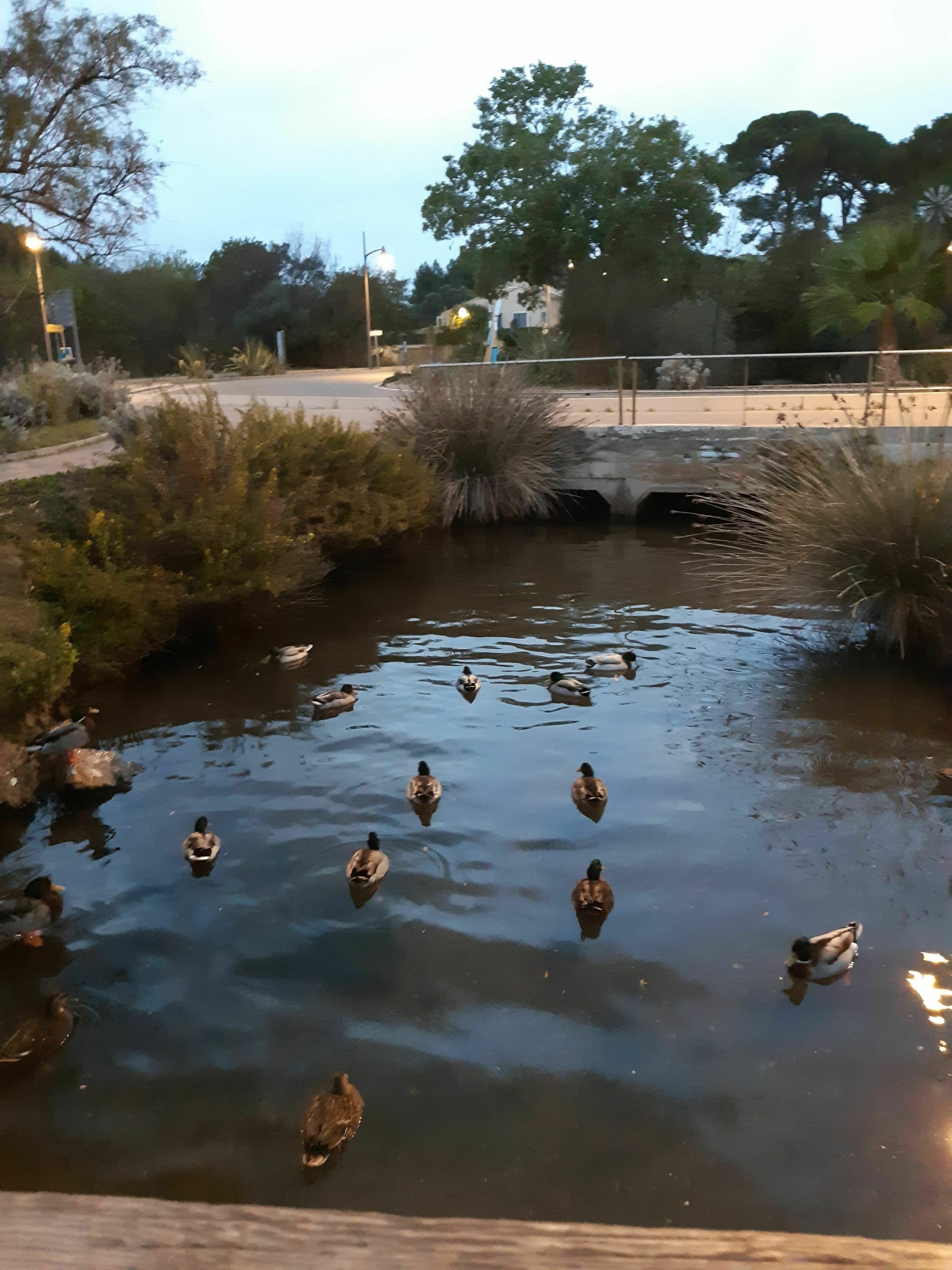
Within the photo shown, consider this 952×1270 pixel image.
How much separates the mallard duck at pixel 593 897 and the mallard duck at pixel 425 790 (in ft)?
4.69

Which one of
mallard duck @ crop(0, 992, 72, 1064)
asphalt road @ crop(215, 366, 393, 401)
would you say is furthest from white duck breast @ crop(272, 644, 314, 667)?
asphalt road @ crop(215, 366, 393, 401)

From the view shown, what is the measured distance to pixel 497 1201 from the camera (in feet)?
11.2

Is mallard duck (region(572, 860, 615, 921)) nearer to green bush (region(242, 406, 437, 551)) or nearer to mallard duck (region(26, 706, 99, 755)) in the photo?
mallard duck (region(26, 706, 99, 755))

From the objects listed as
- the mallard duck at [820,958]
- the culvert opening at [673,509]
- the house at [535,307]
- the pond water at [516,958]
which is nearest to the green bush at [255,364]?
the house at [535,307]

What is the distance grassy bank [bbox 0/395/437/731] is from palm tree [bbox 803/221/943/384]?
16.1 metres

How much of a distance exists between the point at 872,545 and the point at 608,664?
2359 millimetres

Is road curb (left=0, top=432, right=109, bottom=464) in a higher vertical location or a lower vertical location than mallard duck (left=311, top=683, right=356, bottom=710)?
higher

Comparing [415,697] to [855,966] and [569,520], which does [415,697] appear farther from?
[569,520]

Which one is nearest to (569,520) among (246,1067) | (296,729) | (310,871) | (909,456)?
(909,456)

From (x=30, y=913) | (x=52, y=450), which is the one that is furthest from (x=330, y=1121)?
(x=52, y=450)

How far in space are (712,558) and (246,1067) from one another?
33.9 ft

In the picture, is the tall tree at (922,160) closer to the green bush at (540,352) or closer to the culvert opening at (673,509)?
the green bush at (540,352)

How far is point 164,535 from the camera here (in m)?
9.16

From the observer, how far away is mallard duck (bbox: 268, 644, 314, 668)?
9164 millimetres
